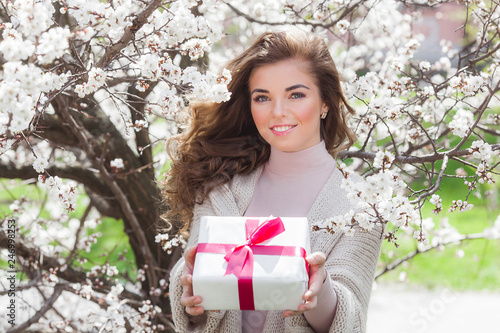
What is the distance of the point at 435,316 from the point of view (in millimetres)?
4645

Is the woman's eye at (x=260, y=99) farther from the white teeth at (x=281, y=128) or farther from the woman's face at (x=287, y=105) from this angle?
Result: the white teeth at (x=281, y=128)

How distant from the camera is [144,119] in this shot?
2.90 m

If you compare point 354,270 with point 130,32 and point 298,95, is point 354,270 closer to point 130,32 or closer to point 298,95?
point 298,95

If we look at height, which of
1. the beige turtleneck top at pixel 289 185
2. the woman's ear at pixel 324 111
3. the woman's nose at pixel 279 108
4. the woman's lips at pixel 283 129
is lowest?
the beige turtleneck top at pixel 289 185

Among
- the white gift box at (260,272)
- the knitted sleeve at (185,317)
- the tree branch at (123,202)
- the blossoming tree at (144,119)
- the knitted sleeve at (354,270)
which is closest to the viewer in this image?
the white gift box at (260,272)

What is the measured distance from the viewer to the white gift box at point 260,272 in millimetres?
1514

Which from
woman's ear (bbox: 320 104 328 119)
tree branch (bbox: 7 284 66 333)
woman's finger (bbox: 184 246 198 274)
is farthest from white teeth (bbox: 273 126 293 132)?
tree branch (bbox: 7 284 66 333)

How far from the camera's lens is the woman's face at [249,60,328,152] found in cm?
200

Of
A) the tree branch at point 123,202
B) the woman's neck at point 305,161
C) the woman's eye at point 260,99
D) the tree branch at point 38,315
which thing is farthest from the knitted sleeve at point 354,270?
the tree branch at point 38,315

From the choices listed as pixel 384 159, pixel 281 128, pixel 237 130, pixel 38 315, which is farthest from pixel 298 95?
pixel 38 315

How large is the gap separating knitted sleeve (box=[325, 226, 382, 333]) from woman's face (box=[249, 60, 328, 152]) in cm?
36

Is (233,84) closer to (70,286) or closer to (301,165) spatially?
(301,165)

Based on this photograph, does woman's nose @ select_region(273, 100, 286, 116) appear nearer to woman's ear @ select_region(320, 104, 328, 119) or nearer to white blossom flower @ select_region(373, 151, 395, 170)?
woman's ear @ select_region(320, 104, 328, 119)

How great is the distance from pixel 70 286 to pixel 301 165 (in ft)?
4.26
